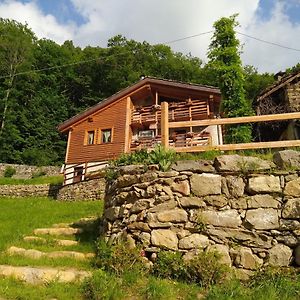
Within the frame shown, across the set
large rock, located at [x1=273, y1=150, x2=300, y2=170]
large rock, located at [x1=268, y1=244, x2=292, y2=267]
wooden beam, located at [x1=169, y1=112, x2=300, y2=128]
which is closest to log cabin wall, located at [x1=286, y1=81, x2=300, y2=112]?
wooden beam, located at [x1=169, y1=112, x2=300, y2=128]

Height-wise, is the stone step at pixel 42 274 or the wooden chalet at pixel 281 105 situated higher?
the wooden chalet at pixel 281 105

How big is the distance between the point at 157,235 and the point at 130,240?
Result: 48cm

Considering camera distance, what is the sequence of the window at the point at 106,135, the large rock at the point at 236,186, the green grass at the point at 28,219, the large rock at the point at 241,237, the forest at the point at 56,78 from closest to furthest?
the large rock at the point at 241,237 < the large rock at the point at 236,186 < the green grass at the point at 28,219 < the window at the point at 106,135 < the forest at the point at 56,78

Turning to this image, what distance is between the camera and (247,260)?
218 inches

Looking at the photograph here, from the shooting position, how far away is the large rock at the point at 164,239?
5825 mm

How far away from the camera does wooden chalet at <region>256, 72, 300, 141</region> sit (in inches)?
693

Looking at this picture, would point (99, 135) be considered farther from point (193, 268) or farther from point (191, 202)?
point (193, 268)

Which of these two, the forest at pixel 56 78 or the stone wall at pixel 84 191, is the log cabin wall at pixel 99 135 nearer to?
the stone wall at pixel 84 191

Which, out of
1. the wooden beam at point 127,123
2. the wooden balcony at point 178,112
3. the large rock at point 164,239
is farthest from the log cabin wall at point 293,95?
the large rock at point 164,239

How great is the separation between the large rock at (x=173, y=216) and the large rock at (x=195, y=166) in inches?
28.6

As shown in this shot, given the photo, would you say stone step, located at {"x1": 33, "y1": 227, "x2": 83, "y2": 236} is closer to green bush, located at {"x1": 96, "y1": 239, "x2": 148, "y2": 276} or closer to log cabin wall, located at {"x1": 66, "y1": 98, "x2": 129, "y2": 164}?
green bush, located at {"x1": 96, "y1": 239, "x2": 148, "y2": 276}

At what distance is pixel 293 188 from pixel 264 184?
1.45 feet

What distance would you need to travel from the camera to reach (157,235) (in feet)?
19.5

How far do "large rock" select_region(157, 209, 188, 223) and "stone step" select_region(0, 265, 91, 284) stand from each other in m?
1.44
